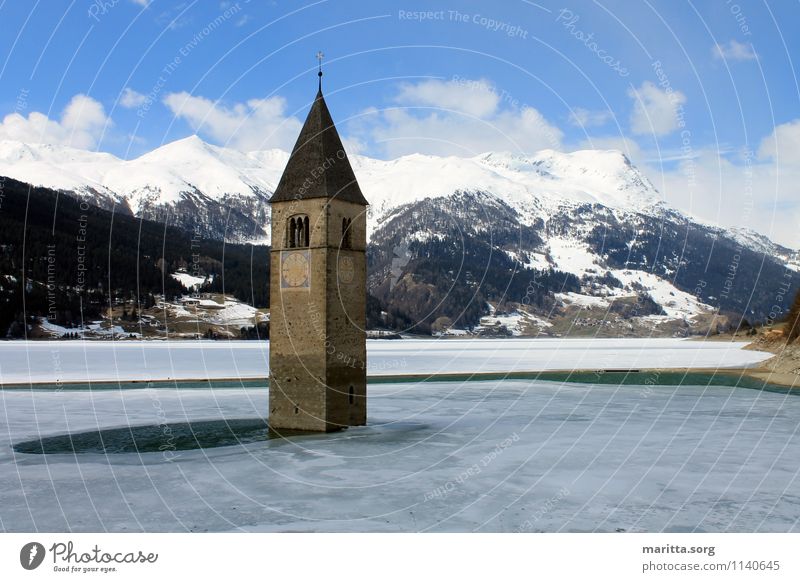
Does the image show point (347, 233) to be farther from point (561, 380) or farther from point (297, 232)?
point (561, 380)

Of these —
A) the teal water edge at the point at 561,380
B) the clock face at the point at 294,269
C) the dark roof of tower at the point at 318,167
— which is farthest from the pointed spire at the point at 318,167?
the teal water edge at the point at 561,380

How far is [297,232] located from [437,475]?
14.7 m

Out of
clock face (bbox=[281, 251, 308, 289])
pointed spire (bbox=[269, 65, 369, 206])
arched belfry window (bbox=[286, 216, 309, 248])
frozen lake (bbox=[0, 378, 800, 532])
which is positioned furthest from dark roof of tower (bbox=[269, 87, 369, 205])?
frozen lake (bbox=[0, 378, 800, 532])

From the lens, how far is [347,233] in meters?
34.2

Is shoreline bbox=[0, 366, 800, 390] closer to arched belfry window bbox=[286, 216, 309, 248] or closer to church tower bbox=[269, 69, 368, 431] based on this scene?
church tower bbox=[269, 69, 368, 431]

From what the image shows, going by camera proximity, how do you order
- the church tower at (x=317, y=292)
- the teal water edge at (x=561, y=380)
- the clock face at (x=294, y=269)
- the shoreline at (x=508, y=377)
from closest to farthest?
the church tower at (x=317, y=292), the clock face at (x=294, y=269), the teal water edge at (x=561, y=380), the shoreline at (x=508, y=377)

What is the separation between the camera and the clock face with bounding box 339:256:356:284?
33.5m

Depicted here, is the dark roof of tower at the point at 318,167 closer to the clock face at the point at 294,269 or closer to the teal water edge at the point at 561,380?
the clock face at the point at 294,269

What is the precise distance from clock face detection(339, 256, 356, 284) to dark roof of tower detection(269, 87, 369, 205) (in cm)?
271

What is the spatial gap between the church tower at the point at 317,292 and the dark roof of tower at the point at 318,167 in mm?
44

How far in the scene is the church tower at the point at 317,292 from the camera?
107 feet
